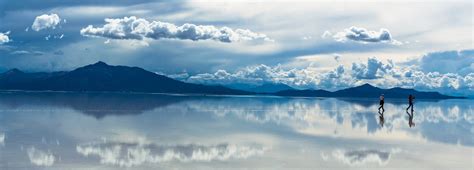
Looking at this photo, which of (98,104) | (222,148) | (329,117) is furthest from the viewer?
(98,104)

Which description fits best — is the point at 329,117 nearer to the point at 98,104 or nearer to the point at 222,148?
the point at 222,148

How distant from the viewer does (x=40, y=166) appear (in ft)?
50.5

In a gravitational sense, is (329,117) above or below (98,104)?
above

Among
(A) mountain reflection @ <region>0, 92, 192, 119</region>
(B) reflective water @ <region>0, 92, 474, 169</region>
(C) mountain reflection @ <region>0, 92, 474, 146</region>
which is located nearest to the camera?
(B) reflective water @ <region>0, 92, 474, 169</region>

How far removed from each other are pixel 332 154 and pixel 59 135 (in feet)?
44.1

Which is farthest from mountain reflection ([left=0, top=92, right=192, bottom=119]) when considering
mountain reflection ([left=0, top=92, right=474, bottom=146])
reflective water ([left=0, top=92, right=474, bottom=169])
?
reflective water ([left=0, top=92, right=474, bottom=169])

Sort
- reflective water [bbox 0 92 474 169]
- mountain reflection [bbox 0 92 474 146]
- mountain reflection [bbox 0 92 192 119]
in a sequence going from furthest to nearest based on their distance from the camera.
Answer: mountain reflection [bbox 0 92 192 119] → mountain reflection [bbox 0 92 474 146] → reflective water [bbox 0 92 474 169]

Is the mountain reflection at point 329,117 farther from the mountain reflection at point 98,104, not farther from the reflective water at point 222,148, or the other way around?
the reflective water at point 222,148

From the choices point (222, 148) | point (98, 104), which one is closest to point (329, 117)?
point (222, 148)

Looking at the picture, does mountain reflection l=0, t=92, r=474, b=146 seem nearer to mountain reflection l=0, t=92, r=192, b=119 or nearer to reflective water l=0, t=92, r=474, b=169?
mountain reflection l=0, t=92, r=192, b=119

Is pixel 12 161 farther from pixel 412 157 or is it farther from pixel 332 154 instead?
pixel 412 157

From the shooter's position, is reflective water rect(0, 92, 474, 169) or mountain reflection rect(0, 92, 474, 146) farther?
mountain reflection rect(0, 92, 474, 146)

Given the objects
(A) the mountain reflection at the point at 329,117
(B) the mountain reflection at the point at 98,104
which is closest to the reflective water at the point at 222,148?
(A) the mountain reflection at the point at 329,117

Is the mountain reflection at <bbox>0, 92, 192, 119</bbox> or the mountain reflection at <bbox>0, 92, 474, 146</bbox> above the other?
the mountain reflection at <bbox>0, 92, 474, 146</bbox>
